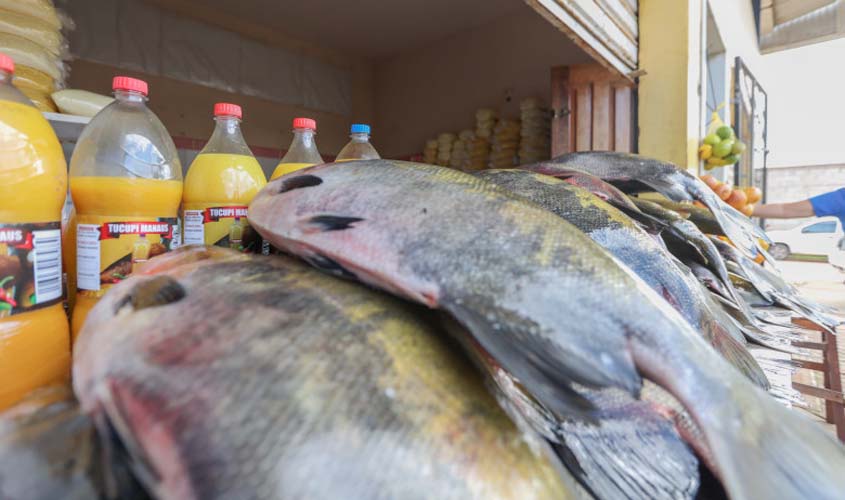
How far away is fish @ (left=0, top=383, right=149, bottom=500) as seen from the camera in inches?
12.2

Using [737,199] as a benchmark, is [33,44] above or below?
above

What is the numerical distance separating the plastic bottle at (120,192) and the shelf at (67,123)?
1.02 metres

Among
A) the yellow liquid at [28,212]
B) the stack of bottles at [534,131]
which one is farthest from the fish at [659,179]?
the stack of bottles at [534,131]

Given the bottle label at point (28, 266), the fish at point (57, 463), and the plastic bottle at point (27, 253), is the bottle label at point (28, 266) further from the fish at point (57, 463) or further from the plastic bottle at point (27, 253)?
the fish at point (57, 463)

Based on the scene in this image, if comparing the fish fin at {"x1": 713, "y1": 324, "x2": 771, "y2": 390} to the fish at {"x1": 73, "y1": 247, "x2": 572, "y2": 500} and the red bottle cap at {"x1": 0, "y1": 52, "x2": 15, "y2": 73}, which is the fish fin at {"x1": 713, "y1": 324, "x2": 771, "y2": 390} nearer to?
the fish at {"x1": 73, "y1": 247, "x2": 572, "y2": 500}

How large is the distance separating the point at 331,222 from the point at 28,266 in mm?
443

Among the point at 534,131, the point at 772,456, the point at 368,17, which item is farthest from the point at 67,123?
the point at 368,17

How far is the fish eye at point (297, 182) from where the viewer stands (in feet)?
2.29

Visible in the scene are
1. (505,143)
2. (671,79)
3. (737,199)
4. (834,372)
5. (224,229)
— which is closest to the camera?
(224,229)

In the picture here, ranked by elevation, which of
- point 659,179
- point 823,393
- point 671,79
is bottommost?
Result: point 823,393

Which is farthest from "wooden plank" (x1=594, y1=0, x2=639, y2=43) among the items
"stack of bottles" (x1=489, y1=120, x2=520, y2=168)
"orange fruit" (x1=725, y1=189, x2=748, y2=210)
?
"stack of bottles" (x1=489, y1=120, x2=520, y2=168)

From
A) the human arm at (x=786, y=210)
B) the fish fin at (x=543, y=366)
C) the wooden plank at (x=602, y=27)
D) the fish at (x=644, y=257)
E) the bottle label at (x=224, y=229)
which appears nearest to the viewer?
the fish fin at (x=543, y=366)

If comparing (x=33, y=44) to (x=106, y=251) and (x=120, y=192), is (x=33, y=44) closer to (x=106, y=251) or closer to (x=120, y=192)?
(x=120, y=192)

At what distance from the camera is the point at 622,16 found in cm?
302
